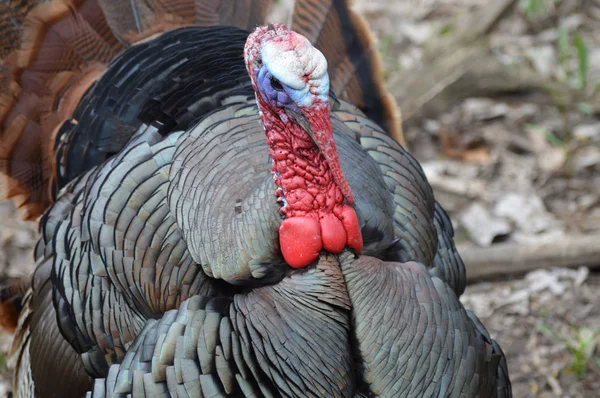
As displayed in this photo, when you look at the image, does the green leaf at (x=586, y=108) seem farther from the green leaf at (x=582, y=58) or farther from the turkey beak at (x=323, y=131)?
the turkey beak at (x=323, y=131)

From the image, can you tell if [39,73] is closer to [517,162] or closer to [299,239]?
[299,239]

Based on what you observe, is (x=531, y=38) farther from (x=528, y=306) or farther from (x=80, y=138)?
(x=80, y=138)

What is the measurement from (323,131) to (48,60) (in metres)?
1.53

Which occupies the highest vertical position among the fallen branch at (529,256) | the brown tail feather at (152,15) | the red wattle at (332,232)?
the brown tail feather at (152,15)

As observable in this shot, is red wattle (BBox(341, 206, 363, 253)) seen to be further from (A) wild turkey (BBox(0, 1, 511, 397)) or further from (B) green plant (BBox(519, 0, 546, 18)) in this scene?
(B) green plant (BBox(519, 0, 546, 18))

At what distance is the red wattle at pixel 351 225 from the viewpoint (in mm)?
2180

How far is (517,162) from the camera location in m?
4.89

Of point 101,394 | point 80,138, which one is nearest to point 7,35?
point 80,138

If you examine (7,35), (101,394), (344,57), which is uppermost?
(7,35)

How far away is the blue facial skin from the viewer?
2045mm

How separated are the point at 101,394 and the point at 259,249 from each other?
2.27 feet

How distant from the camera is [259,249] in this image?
216 cm

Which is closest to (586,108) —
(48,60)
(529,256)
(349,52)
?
(529,256)

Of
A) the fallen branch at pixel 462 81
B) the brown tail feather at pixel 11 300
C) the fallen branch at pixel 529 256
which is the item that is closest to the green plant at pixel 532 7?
the fallen branch at pixel 462 81
